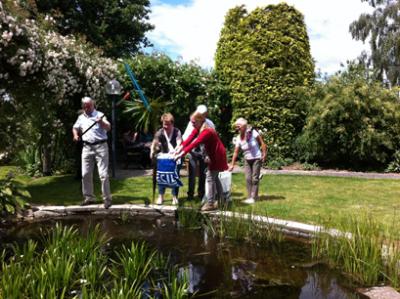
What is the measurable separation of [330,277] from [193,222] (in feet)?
6.71

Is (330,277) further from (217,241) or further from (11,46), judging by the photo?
(11,46)

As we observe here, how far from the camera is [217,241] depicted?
16.4 feet

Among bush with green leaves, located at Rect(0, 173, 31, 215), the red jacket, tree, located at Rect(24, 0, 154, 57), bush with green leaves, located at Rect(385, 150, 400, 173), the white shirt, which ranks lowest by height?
bush with green leaves, located at Rect(0, 173, 31, 215)

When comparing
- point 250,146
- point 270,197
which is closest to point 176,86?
point 270,197

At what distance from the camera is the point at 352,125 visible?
12445mm

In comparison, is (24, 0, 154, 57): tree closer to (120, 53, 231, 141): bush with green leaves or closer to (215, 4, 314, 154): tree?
(120, 53, 231, 141): bush with green leaves

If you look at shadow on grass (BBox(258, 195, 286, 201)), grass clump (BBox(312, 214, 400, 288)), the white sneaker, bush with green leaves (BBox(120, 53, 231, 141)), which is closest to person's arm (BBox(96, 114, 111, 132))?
the white sneaker

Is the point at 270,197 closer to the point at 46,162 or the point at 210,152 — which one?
the point at 210,152

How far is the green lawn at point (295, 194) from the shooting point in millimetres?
6371

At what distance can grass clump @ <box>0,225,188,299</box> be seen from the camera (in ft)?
9.55

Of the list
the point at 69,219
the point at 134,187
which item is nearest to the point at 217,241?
the point at 69,219

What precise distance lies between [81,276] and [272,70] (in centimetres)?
1091

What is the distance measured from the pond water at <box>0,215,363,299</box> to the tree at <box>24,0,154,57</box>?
16740mm

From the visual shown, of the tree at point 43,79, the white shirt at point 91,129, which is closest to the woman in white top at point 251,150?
the white shirt at point 91,129
